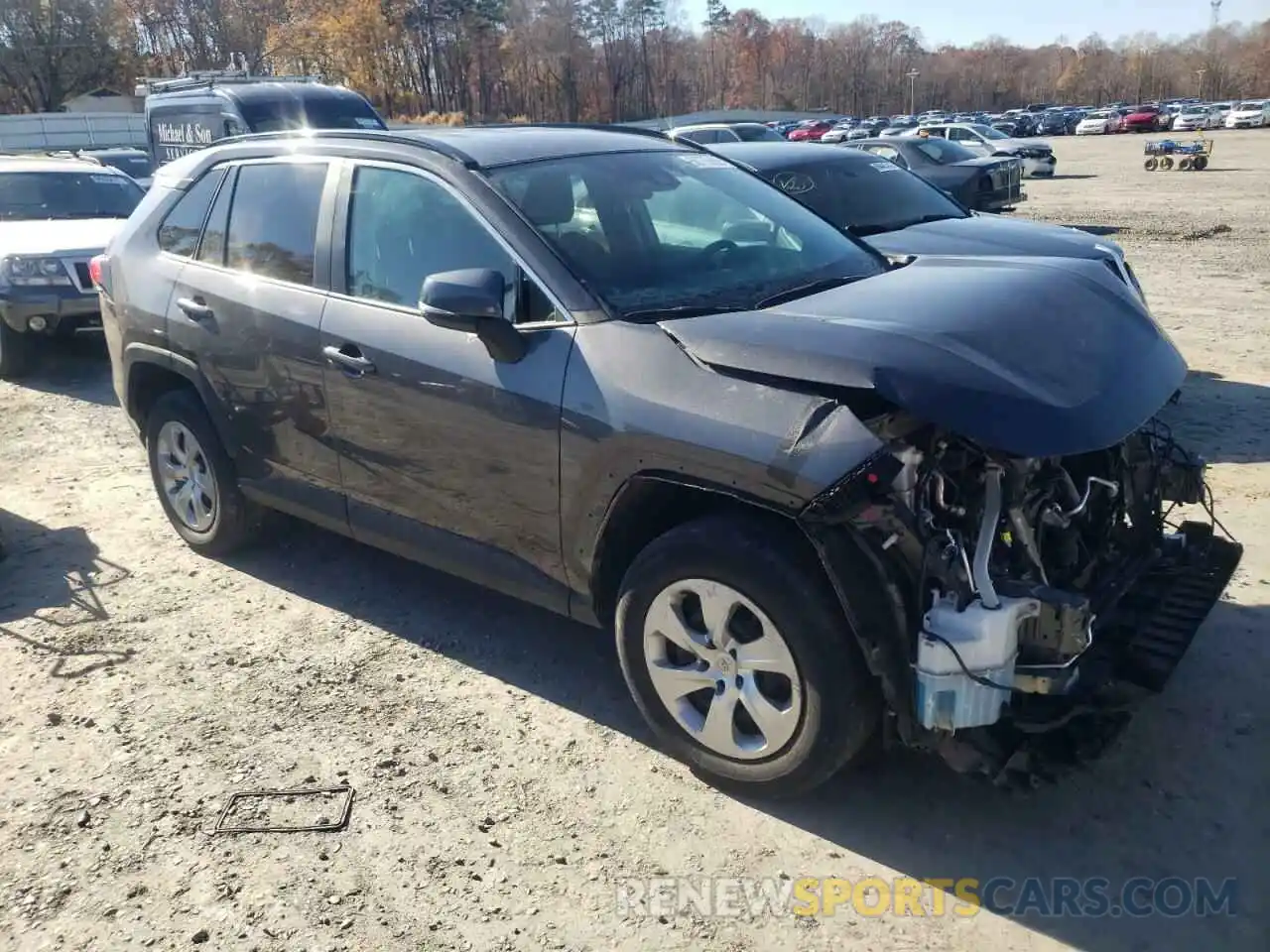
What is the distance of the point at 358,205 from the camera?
4.07 metres

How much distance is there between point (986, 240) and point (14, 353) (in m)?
7.90

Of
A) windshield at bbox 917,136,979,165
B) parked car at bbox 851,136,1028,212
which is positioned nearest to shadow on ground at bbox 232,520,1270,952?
parked car at bbox 851,136,1028,212

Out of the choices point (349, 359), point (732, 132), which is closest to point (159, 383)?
point (349, 359)

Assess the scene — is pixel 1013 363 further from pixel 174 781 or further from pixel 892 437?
pixel 174 781

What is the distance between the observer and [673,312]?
3406 millimetres

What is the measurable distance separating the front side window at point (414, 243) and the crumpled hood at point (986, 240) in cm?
347

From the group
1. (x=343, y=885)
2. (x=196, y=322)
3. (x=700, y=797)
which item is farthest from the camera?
(x=196, y=322)

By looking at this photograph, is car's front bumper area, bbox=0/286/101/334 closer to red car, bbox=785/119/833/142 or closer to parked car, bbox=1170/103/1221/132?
red car, bbox=785/119/833/142

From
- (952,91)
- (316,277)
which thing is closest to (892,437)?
(316,277)

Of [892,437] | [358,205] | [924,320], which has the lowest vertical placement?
[892,437]

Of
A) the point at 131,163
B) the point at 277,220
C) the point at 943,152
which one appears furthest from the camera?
the point at 131,163

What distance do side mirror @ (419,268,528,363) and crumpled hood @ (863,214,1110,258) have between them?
12.1 ft

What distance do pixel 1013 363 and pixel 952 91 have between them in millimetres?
135108

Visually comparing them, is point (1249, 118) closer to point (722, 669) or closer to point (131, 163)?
point (131, 163)
